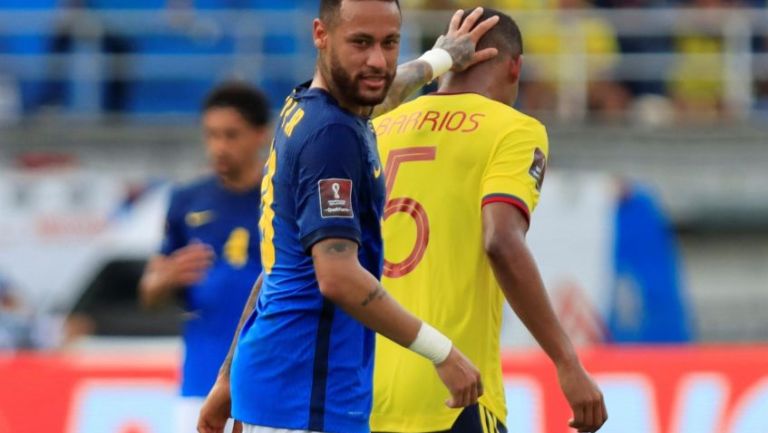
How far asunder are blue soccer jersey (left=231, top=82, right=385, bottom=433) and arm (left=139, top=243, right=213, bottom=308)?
2290 mm

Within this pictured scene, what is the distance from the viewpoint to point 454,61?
6.21m

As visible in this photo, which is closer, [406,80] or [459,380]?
[459,380]

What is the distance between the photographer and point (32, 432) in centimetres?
1019

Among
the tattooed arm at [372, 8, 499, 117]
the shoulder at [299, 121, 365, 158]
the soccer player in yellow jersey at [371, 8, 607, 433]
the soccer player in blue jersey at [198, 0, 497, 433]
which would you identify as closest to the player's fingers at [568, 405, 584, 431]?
the soccer player in yellow jersey at [371, 8, 607, 433]

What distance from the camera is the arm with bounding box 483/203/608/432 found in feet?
18.5

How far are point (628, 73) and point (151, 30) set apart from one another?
4.54 metres

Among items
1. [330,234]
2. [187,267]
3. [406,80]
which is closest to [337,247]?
[330,234]

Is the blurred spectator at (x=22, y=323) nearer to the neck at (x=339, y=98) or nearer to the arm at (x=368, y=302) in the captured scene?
the neck at (x=339, y=98)

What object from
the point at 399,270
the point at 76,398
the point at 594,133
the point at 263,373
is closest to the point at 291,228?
the point at 263,373

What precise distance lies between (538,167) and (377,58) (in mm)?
912

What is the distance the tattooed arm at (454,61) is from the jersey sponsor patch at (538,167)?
1.67ft

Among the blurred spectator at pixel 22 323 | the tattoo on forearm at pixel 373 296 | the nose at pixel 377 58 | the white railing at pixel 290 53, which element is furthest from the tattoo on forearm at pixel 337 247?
the white railing at pixel 290 53

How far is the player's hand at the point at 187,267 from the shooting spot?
760 cm

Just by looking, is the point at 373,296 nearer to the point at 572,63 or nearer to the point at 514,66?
the point at 514,66
